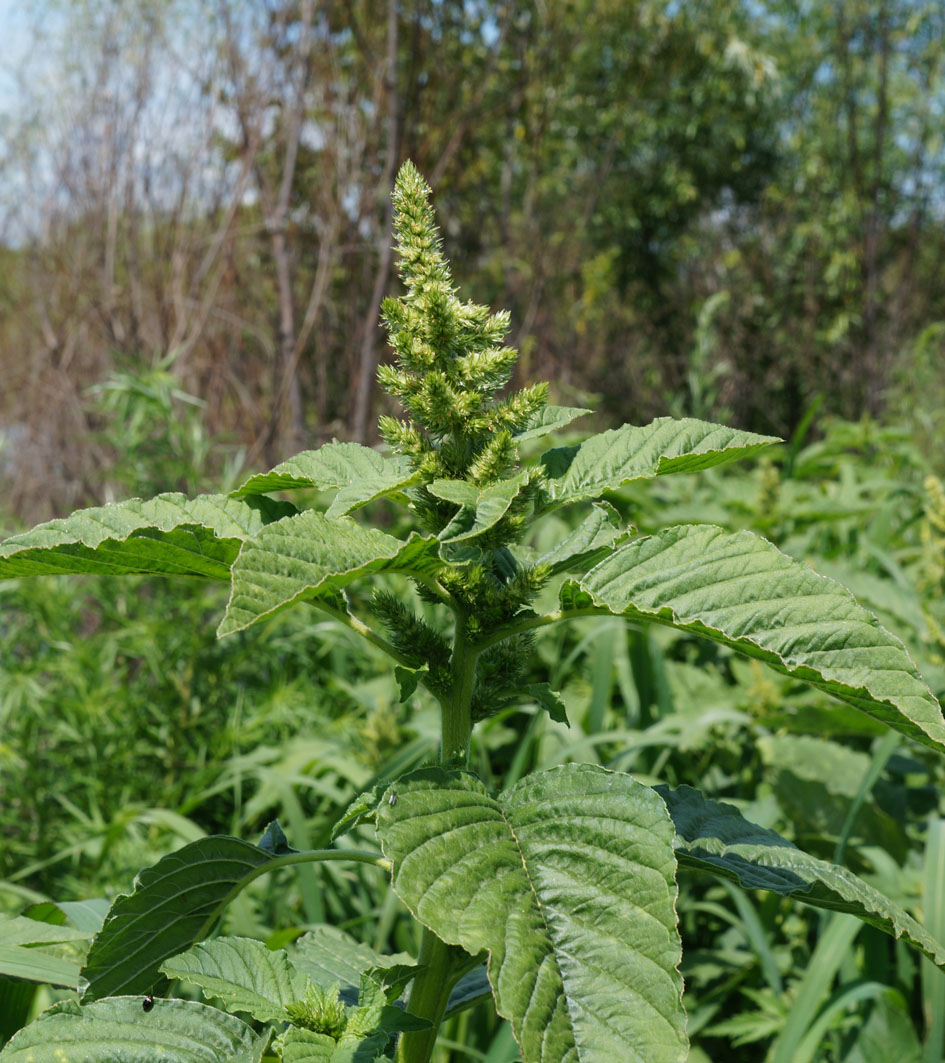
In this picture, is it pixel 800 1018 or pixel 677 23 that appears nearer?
pixel 800 1018

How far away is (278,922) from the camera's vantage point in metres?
1.85

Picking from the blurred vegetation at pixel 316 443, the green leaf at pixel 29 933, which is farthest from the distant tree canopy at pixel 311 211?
the green leaf at pixel 29 933

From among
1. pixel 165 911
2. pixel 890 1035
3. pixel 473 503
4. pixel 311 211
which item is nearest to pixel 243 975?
pixel 165 911

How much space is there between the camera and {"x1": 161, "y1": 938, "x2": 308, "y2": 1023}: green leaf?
0.67 metres

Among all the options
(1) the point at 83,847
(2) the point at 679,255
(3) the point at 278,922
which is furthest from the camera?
(2) the point at 679,255

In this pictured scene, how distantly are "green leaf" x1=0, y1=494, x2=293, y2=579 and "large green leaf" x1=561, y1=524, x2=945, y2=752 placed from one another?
0.87 feet

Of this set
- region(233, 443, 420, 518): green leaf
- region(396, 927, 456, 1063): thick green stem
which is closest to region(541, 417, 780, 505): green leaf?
region(233, 443, 420, 518): green leaf

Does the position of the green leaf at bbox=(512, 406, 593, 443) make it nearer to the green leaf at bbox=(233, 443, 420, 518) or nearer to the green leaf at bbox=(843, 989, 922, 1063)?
the green leaf at bbox=(233, 443, 420, 518)

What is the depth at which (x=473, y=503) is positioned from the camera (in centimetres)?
62

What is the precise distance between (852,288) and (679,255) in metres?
2.61

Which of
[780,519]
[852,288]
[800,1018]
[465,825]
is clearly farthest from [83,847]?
[852,288]

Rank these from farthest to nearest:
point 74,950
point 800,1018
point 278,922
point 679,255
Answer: point 679,255, point 278,922, point 800,1018, point 74,950

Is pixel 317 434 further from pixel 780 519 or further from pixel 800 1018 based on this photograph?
pixel 800 1018

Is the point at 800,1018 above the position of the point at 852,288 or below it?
below
